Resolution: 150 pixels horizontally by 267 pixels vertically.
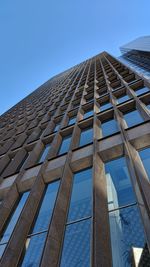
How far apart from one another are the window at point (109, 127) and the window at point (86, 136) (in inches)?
27.3

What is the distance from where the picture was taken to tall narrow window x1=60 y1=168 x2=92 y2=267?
5.91 metres

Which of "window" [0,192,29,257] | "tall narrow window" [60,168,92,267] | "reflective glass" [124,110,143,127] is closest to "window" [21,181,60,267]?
"tall narrow window" [60,168,92,267]

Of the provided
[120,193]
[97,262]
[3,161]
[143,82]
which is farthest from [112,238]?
[143,82]

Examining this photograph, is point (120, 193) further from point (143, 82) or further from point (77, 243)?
point (143, 82)

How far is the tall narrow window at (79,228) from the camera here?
19.4 ft

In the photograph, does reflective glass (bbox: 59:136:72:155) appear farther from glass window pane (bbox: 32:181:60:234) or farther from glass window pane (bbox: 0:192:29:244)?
glass window pane (bbox: 0:192:29:244)

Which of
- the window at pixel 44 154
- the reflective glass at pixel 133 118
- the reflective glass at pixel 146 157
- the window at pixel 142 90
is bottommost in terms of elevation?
the reflective glass at pixel 146 157

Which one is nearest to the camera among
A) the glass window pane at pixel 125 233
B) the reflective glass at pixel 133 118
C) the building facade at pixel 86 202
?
the glass window pane at pixel 125 233

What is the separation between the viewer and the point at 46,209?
830 cm

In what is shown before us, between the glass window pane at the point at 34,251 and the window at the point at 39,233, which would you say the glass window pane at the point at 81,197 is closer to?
the window at the point at 39,233

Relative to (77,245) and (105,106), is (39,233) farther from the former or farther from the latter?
(105,106)

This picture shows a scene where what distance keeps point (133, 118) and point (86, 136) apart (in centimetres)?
257

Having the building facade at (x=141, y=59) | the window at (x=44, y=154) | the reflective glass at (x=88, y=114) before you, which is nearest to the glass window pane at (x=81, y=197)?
the window at (x=44, y=154)

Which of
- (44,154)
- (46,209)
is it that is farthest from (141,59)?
(46,209)
